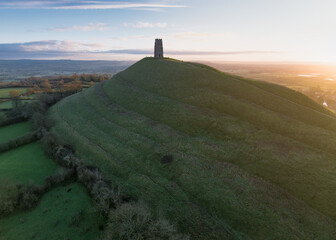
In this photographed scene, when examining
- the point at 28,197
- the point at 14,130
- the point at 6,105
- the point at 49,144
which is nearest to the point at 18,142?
the point at 49,144

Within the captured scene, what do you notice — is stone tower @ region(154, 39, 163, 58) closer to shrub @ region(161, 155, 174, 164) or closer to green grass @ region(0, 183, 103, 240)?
shrub @ region(161, 155, 174, 164)

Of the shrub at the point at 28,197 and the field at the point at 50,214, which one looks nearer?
the field at the point at 50,214

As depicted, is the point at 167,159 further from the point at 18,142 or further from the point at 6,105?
the point at 6,105

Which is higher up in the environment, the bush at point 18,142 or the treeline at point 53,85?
the treeline at point 53,85

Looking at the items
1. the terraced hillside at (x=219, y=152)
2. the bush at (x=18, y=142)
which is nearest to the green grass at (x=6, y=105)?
the terraced hillside at (x=219, y=152)

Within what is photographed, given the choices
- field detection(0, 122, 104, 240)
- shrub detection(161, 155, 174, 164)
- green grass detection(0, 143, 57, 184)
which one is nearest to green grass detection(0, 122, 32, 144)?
green grass detection(0, 143, 57, 184)

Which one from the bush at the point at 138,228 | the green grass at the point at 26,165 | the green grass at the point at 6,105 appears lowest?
the green grass at the point at 26,165

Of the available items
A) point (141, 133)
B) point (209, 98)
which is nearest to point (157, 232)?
point (141, 133)

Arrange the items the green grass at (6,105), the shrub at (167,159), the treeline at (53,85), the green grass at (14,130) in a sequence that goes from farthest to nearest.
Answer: the treeline at (53,85)
the green grass at (6,105)
the green grass at (14,130)
the shrub at (167,159)

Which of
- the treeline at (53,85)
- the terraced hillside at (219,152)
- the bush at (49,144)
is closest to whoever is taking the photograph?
the terraced hillside at (219,152)

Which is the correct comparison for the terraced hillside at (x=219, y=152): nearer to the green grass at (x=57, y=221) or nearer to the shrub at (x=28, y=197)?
the green grass at (x=57, y=221)
